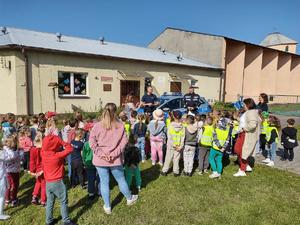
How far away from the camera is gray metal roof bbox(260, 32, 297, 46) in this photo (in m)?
48.0

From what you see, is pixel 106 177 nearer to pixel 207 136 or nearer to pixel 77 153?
pixel 77 153

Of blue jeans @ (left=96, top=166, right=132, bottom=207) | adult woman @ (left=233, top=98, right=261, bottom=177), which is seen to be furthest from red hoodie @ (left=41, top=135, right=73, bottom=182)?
adult woman @ (left=233, top=98, right=261, bottom=177)

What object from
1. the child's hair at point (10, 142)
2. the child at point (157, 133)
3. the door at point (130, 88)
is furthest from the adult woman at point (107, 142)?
the door at point (130, 88)

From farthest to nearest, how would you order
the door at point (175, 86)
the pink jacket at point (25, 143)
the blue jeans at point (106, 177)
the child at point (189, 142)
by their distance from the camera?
the door at point (175, 86) < the child at point (189, 142) < the pink jacket at point (25, 143) < the blue jeans at point (106, 177)

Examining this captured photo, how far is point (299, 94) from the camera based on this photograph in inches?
1366

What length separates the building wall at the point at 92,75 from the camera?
13.1 metres

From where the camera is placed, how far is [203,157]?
5805 millimetres

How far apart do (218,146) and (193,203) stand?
1534 mm

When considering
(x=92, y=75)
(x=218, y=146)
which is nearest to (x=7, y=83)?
(x=92, y=75)

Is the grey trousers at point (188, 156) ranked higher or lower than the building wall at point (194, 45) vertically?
lower

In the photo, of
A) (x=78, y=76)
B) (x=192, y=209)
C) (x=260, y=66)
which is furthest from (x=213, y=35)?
(x=192, y=209)

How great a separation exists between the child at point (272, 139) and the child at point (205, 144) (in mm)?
1852

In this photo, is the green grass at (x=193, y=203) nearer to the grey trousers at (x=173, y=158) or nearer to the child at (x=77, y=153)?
the grey trousers at (x=173, y=158)

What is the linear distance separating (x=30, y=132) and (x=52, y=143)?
2283 millimetres
